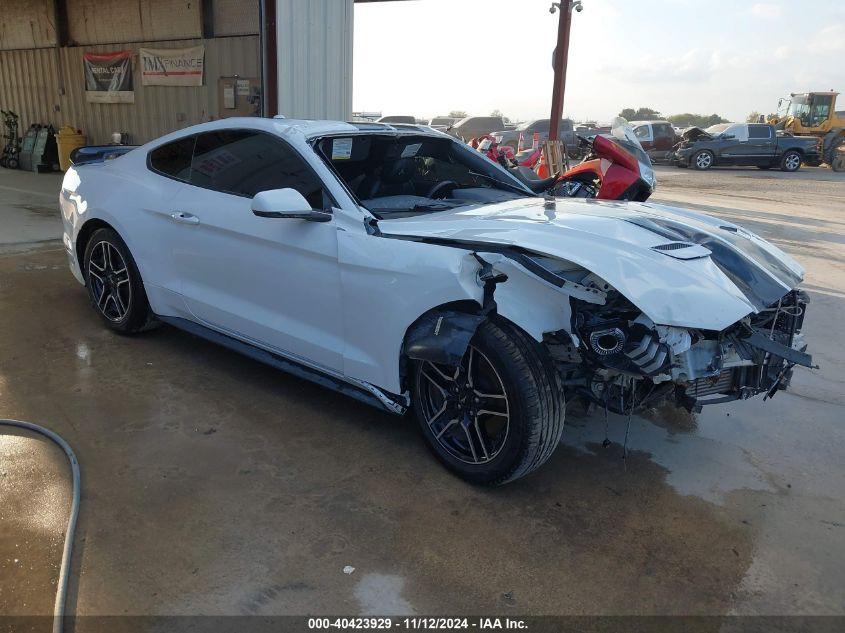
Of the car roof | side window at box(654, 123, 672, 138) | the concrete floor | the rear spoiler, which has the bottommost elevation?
the concrete floor

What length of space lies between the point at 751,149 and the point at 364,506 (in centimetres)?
2472

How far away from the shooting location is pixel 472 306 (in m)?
2.82

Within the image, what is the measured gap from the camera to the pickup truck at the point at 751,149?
910 inches

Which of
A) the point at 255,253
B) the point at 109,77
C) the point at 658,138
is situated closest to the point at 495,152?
the point at 255,253

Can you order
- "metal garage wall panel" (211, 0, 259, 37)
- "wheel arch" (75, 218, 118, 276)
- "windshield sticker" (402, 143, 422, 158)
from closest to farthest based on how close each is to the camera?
"windshield sticker" (402, 143, 422, 158) < "wheel arch" (75, 218, 118, 276) < "metal garage wall panel" (211, 0, 259, 37)

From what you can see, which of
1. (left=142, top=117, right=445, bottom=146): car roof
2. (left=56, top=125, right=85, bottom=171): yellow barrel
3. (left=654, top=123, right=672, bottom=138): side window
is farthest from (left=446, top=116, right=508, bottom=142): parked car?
(left=142, top=117, right=445, bottom=146): car roof

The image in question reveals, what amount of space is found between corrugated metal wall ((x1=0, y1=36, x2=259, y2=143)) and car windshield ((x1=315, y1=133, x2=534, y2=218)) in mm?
8347

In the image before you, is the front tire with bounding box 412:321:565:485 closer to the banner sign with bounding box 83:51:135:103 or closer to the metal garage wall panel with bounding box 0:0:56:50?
the banner sign with bounding box 83:51:135:103

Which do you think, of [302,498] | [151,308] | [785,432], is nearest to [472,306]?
[302,498]

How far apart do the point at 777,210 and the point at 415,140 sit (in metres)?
11.3

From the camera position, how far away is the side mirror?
9.94 feet

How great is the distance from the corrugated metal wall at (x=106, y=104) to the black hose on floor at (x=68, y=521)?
9.54 m

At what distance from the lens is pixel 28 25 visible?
1512 cm

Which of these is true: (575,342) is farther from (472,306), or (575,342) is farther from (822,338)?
(822,338)
